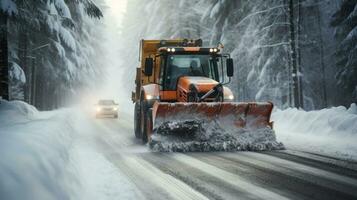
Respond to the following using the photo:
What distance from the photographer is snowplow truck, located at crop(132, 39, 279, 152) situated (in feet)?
33.9

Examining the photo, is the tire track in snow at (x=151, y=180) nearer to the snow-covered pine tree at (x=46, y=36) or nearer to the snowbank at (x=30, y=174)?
the snowbank at (x=30, y=174)

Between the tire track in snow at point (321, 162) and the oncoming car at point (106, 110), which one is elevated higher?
the oncoming car at point (106, 110)

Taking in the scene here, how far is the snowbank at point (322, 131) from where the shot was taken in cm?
998

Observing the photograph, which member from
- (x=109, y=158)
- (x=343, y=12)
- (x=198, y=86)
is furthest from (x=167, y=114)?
(x=343, y=12)

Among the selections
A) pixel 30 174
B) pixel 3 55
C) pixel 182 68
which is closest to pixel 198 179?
pixel 30 174

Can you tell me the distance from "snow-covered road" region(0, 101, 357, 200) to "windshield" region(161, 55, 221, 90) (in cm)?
291

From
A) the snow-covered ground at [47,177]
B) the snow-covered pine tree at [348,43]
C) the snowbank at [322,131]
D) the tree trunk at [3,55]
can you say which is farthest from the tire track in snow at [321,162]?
the snow-covered pine tree at [348,43]

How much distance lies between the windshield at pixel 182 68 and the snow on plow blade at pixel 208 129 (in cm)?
170

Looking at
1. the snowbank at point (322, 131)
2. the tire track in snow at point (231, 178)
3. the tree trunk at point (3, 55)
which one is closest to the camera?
the tire track in snow at point (231, 178)

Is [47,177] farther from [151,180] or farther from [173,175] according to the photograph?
[173,175]

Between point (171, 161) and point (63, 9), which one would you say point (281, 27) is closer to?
point (63, 9)

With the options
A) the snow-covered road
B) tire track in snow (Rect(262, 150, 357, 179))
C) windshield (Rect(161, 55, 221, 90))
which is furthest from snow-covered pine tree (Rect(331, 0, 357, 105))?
the snow-covered road

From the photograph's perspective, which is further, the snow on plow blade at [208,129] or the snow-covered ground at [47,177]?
the snow on plow blade at [208,129]

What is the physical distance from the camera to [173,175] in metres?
7.19
